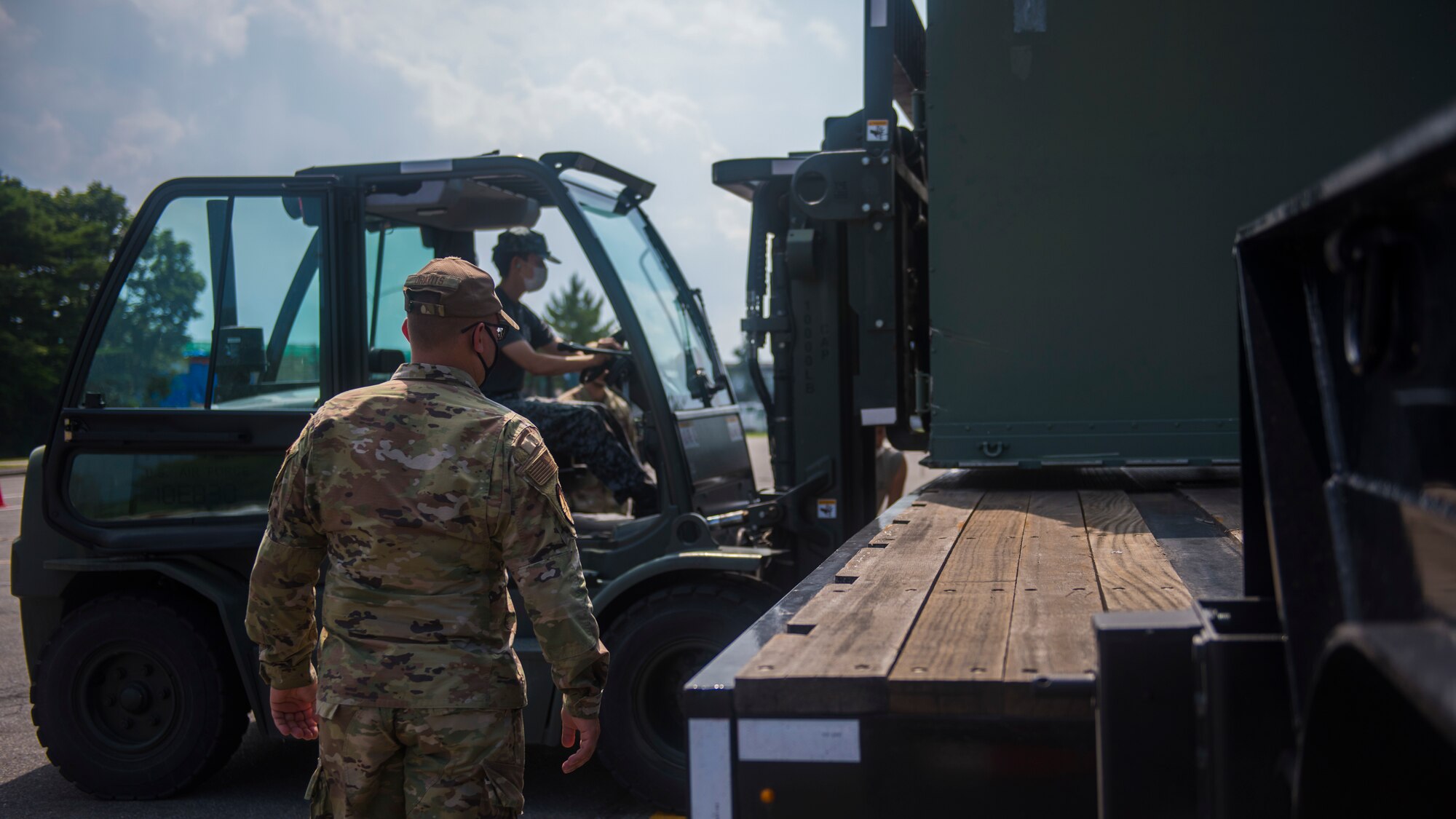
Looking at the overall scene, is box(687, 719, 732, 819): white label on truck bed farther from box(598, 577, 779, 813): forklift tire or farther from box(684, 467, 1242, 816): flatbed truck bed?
box(598, 577, 779, 813): forklift tire

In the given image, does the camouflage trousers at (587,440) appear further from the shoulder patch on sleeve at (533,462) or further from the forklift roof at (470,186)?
the shoulder patch on sleeve at (533,462)

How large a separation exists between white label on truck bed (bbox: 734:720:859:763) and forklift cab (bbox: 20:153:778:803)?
2984 mm

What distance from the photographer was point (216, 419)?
489 cm

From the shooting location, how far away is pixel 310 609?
2.96 meters

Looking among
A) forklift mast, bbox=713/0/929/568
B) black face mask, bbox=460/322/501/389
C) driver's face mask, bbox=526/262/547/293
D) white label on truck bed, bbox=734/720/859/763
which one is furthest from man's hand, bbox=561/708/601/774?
driver's face mask, bbox=526/262/547/293

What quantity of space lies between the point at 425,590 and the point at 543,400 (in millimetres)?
2597

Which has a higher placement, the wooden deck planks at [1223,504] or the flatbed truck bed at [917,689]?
the wooden deck planks at [1223,504]

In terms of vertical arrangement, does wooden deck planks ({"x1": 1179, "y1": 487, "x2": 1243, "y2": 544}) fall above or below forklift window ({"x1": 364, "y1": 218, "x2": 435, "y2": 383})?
below

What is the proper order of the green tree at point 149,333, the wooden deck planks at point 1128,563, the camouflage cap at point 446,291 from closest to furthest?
1. the wooden deck planks at point 1128,563
2. the camouflage cap at point 446,291
3. the green tree at point 149,333

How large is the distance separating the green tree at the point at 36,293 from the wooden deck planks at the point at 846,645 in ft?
124

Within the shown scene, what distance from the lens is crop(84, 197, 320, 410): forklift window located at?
4.87m

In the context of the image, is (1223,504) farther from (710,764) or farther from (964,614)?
(710,764)

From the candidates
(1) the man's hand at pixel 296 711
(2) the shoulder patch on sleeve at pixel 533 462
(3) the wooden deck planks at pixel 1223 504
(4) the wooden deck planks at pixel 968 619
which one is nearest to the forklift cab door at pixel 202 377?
(1) the man's hand at pixel 296 711

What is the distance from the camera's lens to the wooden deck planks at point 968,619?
1.70 metres
